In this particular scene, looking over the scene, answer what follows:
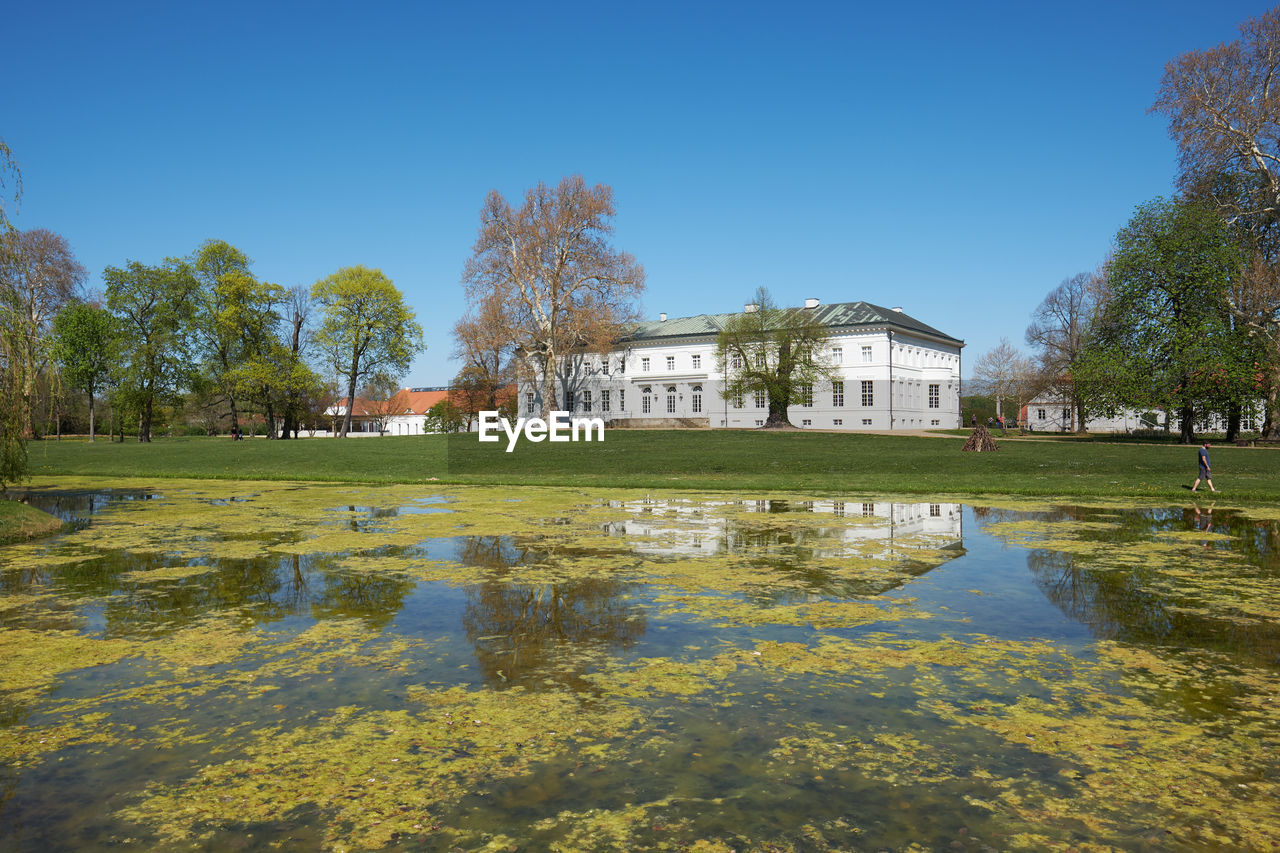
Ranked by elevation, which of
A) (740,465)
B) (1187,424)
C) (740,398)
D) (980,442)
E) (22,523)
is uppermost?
(740,398)

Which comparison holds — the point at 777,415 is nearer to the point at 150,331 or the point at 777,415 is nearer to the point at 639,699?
the point at 150,331

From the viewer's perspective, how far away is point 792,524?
14242 millimetres

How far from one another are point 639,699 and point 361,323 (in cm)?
6364

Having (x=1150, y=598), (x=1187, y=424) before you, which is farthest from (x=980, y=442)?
(x=1150, y=598)

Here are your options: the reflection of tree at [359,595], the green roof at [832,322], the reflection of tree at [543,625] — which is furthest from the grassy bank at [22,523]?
the green roof at [832,322]

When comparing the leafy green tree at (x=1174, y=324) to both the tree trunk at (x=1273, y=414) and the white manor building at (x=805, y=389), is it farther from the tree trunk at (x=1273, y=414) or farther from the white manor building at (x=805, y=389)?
the white manor building at (x=805, y=389)

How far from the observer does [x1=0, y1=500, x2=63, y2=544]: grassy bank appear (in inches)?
501

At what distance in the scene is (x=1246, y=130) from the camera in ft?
124

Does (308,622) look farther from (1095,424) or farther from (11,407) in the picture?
(1095,424)

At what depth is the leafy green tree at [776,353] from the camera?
59250 millimetres

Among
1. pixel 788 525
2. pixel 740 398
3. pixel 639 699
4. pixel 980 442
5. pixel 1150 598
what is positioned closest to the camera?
pixel 639 699

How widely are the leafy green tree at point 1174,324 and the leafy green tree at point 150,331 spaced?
61.8 m

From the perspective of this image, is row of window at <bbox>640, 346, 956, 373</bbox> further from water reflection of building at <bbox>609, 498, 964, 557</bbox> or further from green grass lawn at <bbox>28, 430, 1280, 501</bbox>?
water reflection of building at <bbox>609, 498, 964, 557</bbox>

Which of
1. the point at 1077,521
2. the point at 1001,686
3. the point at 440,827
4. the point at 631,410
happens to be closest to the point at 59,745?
the point at 440,827
